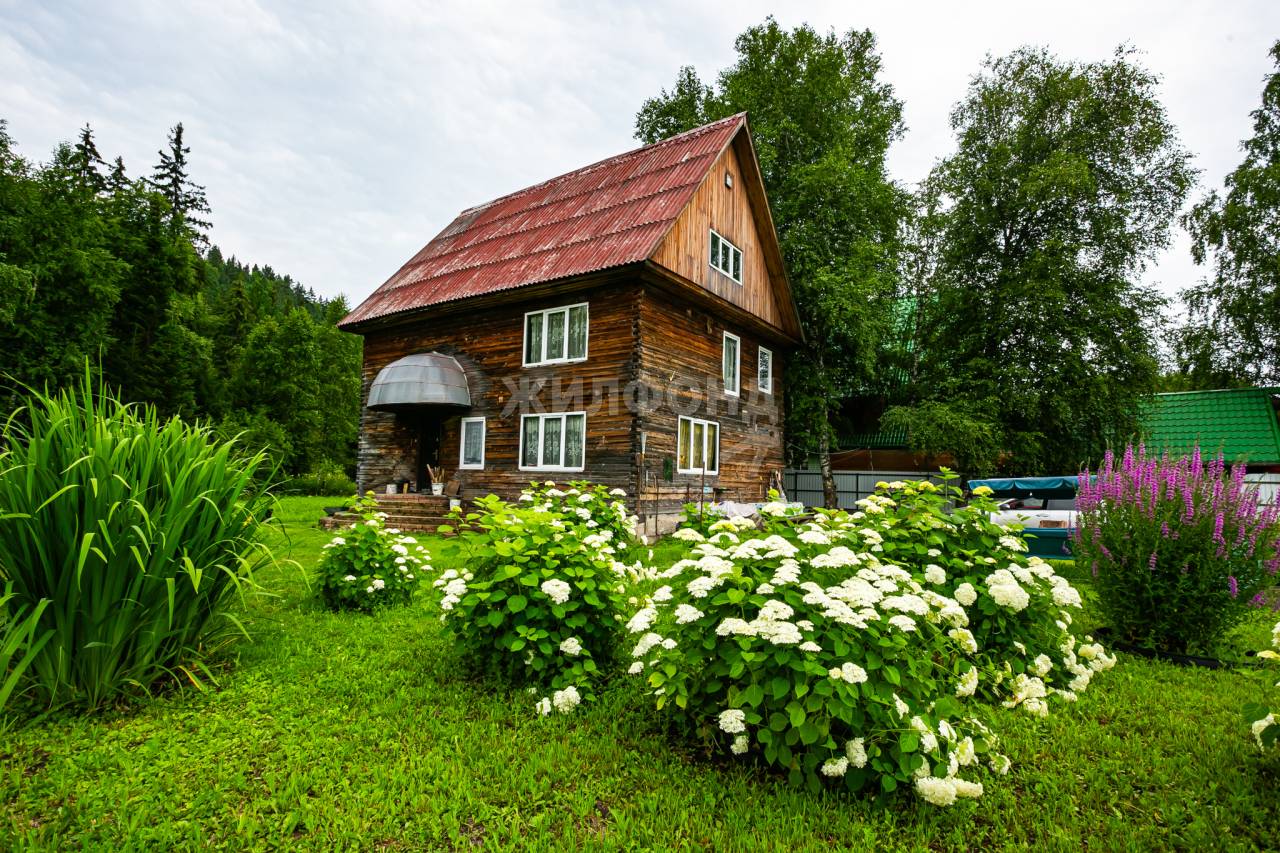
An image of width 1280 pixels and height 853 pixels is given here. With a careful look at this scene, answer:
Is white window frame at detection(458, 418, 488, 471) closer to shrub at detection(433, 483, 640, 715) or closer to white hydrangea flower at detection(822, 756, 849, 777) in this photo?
shrub at detection(433, 483, 640, 715)

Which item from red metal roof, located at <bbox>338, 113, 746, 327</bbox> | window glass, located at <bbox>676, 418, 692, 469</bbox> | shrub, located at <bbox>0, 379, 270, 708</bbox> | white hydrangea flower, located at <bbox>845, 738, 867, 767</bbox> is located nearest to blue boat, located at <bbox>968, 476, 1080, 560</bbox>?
window glass, located at <bbox>676, 418, 692, 469</bbox>

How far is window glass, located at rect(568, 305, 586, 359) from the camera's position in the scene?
1313cm

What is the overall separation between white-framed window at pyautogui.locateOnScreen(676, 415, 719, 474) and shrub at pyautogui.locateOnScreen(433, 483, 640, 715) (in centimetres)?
962

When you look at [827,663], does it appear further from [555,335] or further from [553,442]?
[555,335]

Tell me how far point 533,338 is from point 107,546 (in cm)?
1116

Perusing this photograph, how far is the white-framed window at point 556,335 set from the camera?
1317 centimetres

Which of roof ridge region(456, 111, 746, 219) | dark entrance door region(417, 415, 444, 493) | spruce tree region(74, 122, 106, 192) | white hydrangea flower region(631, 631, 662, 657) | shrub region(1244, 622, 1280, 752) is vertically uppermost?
spruce tree region(74, 122, 106, 192)

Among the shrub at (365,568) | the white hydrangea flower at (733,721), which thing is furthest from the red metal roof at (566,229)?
the white hydrangea flower at (733,721)

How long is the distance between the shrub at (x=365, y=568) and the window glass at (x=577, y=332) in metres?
7.66

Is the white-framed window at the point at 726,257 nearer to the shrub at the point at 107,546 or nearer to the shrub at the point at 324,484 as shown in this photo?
the shrub at the point at 107,546

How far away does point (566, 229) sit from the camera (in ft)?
47.6

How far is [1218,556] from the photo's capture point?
454 cm

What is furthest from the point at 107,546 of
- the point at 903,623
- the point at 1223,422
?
the point at 1223,422

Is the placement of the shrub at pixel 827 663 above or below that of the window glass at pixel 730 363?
below
